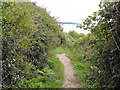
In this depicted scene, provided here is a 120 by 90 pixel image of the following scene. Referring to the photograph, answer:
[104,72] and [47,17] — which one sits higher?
[47,17]

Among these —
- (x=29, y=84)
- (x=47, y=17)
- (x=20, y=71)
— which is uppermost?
(x=47, y=17)

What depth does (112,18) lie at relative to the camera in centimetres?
221

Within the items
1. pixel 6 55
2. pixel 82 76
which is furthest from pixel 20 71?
pixel 82 76

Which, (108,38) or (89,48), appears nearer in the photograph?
(108,38)

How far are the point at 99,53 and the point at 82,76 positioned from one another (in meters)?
2.44

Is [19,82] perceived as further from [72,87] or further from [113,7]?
[113,7]

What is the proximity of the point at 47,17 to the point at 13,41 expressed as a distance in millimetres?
4110

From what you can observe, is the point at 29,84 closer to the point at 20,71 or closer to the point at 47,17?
the point at 20,71

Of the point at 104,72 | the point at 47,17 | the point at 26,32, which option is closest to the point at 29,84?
the point at 26,32

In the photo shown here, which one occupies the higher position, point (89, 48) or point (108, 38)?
point (108, 38)

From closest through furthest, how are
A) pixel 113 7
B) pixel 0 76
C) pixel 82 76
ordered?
pixel 113 7, pixel 0 76, pixel 82 76

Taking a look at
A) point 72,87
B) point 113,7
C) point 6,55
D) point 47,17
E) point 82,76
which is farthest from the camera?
point 47,17

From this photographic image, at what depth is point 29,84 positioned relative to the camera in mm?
3588

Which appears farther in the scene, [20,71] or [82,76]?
[82,76]
